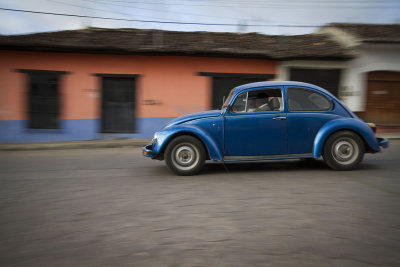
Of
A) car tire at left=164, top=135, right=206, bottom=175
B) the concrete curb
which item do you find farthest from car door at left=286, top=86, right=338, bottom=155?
the concrete curb

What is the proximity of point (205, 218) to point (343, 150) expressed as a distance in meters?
3.44

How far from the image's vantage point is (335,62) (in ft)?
42.7

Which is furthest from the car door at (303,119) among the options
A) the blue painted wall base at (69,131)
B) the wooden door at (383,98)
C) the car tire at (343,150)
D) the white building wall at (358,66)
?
the wooden door at (383,98)

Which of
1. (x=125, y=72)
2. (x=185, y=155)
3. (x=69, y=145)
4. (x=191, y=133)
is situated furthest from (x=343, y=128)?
(x=125, y=72)

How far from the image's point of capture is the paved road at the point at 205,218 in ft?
8.81

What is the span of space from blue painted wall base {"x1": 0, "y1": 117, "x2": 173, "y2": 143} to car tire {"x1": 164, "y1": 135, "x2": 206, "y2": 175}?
727cm

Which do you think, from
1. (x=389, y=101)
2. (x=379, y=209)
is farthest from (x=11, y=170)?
(x=389, y=101)

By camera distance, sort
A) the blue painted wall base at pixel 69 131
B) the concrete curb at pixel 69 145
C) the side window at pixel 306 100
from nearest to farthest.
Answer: the side window at pixel 306 100
the concrete curb at pixel 69 145
the blue painted wall base at pixel 69 131

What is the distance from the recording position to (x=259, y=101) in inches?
230

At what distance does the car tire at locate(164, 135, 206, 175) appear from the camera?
5652mm

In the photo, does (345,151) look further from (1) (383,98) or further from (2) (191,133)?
(1) (383,98)

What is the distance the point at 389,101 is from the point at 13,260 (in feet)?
47.7

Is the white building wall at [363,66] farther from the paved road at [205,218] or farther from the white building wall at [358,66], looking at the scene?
the paved road at [205,218]

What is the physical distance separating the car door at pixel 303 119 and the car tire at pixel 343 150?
32cm
